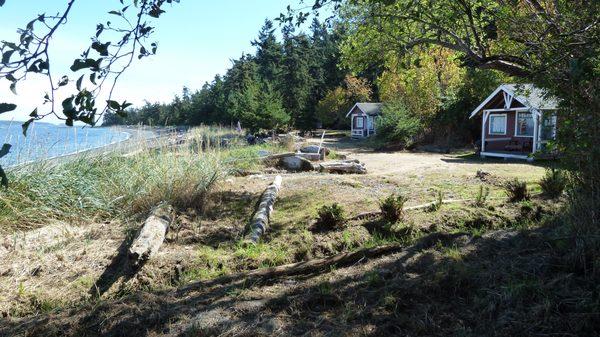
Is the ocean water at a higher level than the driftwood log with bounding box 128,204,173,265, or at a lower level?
higher

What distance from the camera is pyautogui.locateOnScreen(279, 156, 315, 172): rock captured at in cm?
1385

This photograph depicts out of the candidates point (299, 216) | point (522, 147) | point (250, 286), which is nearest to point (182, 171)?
point (299, 216)

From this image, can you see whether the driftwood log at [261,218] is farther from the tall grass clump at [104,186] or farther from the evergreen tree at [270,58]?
the evergreen tree at [270,58]

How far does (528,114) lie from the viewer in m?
19.9

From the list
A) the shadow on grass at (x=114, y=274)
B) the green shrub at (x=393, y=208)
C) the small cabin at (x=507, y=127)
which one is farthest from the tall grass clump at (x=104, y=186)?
the small cabin at (x=507, y=127)

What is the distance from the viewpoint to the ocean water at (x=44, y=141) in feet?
24.8

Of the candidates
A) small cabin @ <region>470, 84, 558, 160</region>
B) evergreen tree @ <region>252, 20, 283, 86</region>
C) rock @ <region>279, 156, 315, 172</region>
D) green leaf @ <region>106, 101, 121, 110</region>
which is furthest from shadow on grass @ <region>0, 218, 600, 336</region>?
evergreen tree @ <region>252, 20, 283, 86</region>

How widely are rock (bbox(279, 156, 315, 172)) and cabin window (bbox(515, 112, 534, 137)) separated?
1165 cm

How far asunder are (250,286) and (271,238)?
248 cm

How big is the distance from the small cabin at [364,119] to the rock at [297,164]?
80.0 feet

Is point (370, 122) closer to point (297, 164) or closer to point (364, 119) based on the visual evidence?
point (364, 119)

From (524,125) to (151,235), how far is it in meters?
19.1

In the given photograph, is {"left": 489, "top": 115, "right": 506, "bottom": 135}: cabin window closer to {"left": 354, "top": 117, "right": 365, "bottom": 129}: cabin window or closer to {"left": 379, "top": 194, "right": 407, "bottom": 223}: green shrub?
{"left": 379, "top": 194, "right": 407, "bottom": 223}: green shrub

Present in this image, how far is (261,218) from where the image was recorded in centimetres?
694
